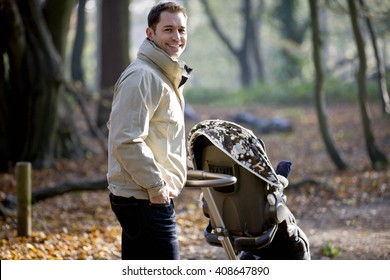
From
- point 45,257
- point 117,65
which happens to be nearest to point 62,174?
point 117,65

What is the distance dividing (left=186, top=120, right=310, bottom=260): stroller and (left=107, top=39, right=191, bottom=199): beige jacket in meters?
Result: 0.32

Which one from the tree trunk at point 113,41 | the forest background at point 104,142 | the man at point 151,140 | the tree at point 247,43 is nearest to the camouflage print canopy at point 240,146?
the man at point 151,140

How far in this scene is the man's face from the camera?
13.7 feet

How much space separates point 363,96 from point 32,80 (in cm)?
594

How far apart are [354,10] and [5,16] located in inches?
235

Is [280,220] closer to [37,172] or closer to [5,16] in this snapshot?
[5,16]

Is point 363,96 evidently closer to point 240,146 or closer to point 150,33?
point 240,146

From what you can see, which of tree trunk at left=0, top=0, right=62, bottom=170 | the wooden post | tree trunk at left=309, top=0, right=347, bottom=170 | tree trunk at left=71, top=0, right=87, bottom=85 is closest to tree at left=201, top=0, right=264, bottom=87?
tree trunk at left=71, top=0, right=87, bottom=85

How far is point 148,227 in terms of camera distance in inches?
162

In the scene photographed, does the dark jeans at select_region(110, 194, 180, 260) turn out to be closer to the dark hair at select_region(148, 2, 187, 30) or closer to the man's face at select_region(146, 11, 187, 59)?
the man's face at select_region(146, 11, 187, 59)

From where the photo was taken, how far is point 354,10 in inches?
497

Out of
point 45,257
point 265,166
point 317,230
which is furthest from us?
point 317,230

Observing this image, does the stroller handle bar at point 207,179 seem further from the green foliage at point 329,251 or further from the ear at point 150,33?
the green foliage at point 329,251
